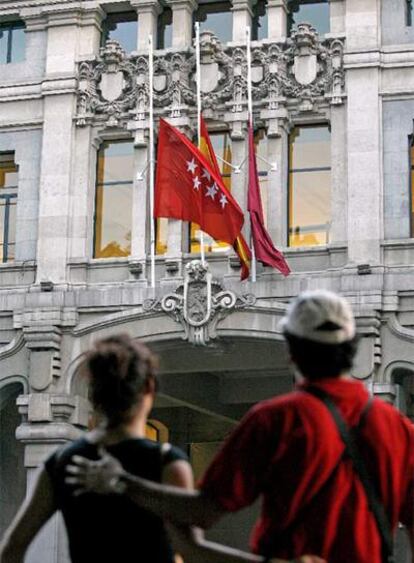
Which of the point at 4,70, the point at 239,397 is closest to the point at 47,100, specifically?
the point at 4,70

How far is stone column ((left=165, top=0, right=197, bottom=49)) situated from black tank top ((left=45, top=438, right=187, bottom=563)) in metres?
20.0

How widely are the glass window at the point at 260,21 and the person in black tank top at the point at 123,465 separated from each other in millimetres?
19990

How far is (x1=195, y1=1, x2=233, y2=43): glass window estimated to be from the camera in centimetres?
2439

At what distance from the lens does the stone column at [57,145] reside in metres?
23.6

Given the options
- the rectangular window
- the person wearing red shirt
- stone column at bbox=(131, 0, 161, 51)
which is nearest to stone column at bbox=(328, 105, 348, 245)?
stone column at bbox=(131, 0, 161, 51)

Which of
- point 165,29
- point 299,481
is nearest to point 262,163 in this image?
point 165,29

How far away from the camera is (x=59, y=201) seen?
78.0ft

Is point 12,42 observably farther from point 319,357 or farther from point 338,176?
point 319,357

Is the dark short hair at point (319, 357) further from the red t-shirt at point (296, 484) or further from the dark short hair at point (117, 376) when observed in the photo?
the dark short hair at point (117, 376)

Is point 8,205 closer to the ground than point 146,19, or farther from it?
closer to the ground

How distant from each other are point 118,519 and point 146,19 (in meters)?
20.8

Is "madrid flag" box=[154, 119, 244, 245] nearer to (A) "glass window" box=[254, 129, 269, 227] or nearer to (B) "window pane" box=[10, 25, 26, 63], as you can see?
(A) "glass window" box=[254, 129, 269, 227]

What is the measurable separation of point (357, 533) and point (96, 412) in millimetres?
1152

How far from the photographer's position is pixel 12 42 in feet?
84.2
